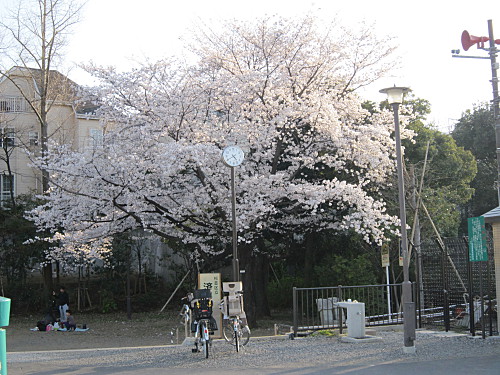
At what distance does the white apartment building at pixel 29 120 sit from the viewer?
96.8 feet

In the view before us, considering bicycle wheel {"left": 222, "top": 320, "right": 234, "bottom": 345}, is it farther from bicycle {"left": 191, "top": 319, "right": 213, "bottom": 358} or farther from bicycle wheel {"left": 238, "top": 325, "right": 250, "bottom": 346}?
bicycle {"left": 191, "top": 319, "right": 213, "bottom": 358}

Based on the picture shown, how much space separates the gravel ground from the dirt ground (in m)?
1.84

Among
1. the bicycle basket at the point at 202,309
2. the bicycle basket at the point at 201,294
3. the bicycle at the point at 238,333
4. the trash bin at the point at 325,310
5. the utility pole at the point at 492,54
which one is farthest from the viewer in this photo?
the trash bin at the point at 325,310

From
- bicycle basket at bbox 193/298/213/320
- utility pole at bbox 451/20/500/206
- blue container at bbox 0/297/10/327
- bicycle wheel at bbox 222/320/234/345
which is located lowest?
bicycle wheel at bbox 222/320/234/345

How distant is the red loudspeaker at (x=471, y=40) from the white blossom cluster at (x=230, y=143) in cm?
432

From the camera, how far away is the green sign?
1211cm

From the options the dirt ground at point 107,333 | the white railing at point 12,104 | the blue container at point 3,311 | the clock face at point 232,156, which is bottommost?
the dirt ground at point 107,333

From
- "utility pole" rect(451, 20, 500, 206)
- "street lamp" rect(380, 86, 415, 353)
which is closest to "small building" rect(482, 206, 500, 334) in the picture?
"utility pole" rect(451, 20, 500, 206)

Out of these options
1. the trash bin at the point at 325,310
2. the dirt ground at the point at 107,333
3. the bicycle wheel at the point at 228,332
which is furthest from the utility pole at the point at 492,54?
the dirt ground at the point at 107,333

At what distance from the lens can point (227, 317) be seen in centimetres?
1255

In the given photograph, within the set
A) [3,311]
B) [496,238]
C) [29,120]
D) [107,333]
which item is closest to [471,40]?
[496,238]

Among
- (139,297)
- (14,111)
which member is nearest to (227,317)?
(139,297)

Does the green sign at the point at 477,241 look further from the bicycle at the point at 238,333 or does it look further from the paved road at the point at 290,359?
the bicycle at the point at 238,333

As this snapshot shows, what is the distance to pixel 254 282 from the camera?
72.2 feet
